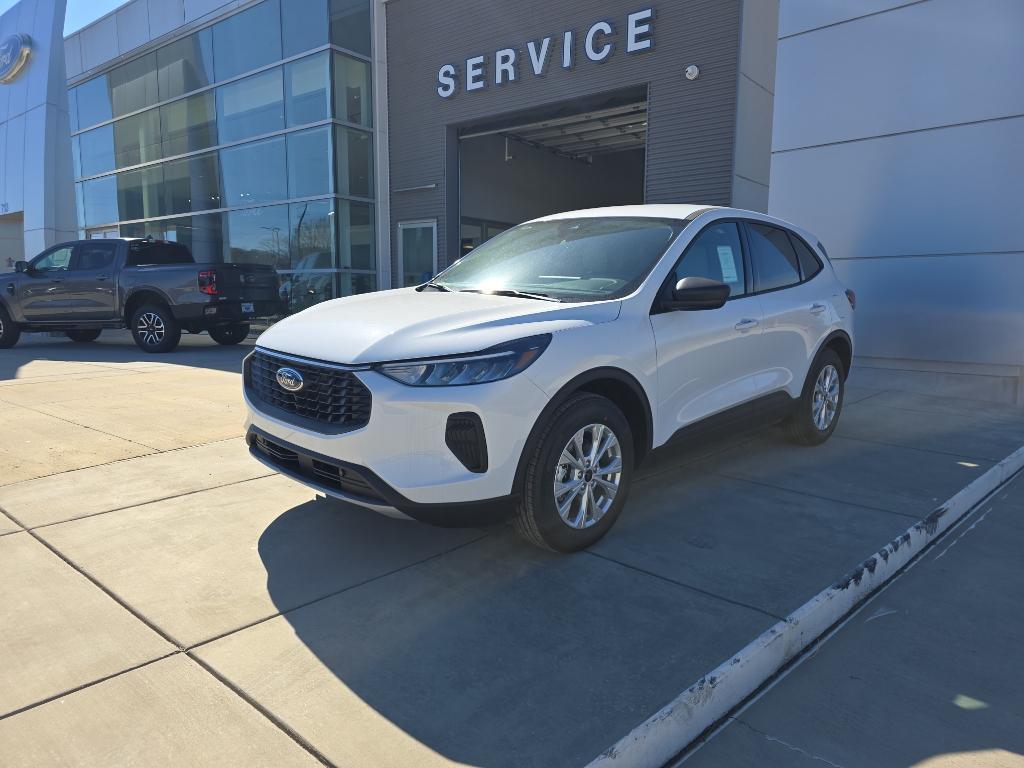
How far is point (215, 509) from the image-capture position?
4055 mm

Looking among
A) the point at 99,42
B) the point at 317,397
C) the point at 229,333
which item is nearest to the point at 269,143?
the point at 229,333

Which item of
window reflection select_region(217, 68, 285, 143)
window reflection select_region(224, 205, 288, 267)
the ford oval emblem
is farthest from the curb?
window reflection select_region(217, 68, 285, 143)

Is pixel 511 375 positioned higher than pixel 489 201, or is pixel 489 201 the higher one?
pixel 489 201

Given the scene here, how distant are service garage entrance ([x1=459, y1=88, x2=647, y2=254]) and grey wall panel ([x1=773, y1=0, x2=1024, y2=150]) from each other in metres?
4.70

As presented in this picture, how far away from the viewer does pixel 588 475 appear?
3.43 m

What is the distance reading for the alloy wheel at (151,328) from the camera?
11703 millimetres

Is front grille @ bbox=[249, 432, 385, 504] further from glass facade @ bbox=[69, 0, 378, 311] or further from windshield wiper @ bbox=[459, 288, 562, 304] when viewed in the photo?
glass facade @ bbox=[69, 0, 378, 311]

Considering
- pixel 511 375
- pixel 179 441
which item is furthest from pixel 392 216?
pixel 511 375

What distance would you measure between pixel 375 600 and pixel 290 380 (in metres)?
1.08

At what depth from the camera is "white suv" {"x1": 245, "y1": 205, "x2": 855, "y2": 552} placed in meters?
3.00

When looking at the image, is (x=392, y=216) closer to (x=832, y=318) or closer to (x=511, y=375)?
(x=832, y=318)

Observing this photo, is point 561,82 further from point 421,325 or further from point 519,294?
point 421,325

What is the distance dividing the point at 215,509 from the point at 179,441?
181cm

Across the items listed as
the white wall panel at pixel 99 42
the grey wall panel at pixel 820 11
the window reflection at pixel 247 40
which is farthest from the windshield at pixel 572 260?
the white wall panel at pixel 99 42
